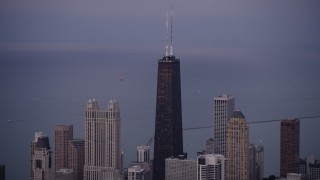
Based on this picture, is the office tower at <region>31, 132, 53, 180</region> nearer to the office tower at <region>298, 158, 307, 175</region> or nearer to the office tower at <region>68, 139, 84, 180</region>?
the office tower at <region>68, 139, 84, 180</region>

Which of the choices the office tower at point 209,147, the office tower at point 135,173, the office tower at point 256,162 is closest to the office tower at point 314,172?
the office tower at point 256,162

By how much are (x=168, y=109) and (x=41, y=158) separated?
Answer: 1.67 meters

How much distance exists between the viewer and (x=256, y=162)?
6703mm

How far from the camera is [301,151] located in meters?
6.69

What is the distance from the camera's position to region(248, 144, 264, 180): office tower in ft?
21.9

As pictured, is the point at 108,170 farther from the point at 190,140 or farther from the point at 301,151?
the point at 301,151

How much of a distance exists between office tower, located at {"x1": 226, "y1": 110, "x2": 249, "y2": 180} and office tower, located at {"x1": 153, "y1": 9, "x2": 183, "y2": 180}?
0.56m

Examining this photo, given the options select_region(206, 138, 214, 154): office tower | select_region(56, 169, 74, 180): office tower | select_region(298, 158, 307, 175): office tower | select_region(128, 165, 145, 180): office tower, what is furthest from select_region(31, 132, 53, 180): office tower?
select_region(298, 158, 307, 175): office tower

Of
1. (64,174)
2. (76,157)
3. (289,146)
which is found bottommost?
(64,174)

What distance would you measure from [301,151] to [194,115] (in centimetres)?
123

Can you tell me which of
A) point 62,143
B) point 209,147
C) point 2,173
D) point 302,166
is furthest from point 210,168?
point 2,173

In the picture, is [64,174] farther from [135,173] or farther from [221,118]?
[221,118]

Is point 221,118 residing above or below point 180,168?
above

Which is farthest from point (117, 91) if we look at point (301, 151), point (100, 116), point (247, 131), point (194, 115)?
point (301, 151)
